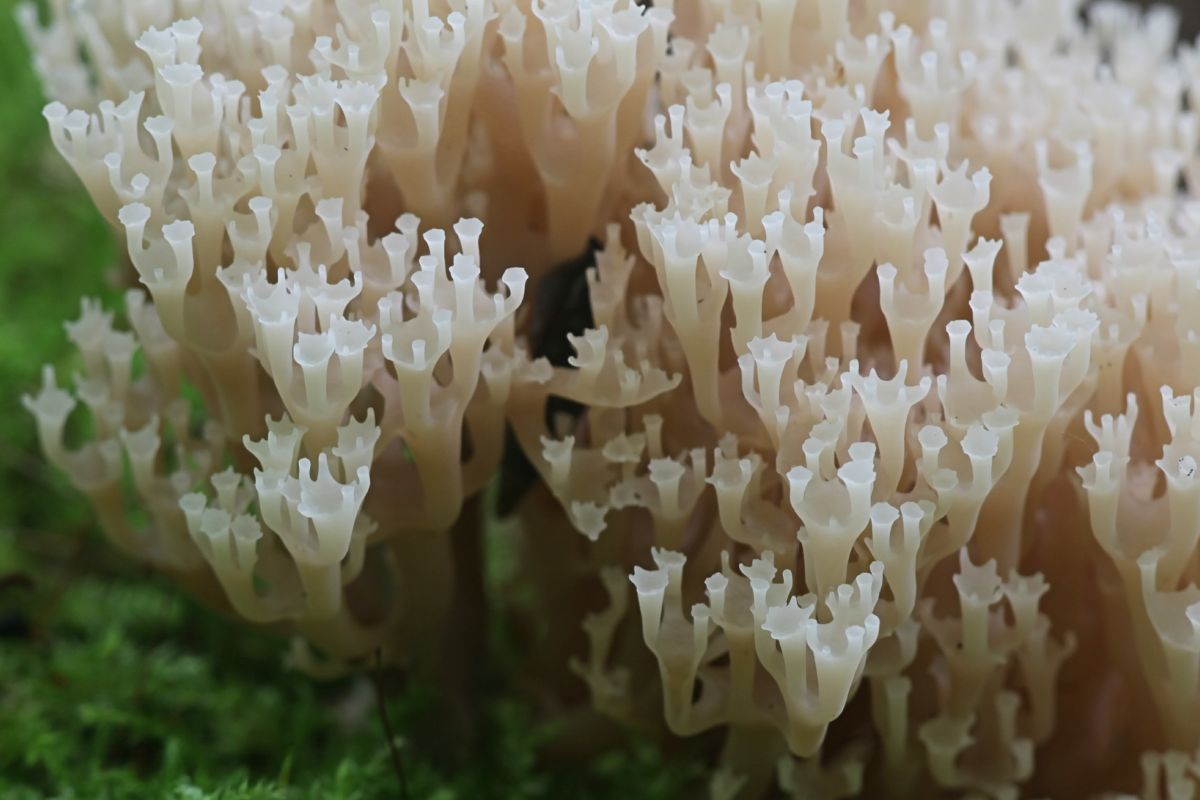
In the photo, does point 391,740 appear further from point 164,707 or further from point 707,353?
point 707,353

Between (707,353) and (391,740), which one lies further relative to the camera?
(391,740)

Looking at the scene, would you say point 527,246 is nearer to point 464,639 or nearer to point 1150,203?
point 464,639

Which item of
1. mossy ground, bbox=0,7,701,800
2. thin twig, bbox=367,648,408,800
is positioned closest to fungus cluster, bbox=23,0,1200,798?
thin twig, bbox=367,648,408,800

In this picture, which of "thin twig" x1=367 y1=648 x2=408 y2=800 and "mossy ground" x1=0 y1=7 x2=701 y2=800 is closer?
"thin twig" x1=367 y1=648 x2=408 y2=800

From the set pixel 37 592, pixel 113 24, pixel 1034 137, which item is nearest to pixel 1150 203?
pixel 1034 137

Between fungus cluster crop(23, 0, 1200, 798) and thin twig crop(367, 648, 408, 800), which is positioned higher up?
fungus cluster crop(23, 0, 1200, 798)

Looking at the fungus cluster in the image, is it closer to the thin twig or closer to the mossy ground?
the thin twig

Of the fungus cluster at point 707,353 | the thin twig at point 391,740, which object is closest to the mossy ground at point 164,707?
the thin twig at point 391,740

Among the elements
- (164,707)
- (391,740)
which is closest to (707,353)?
(391,740)
